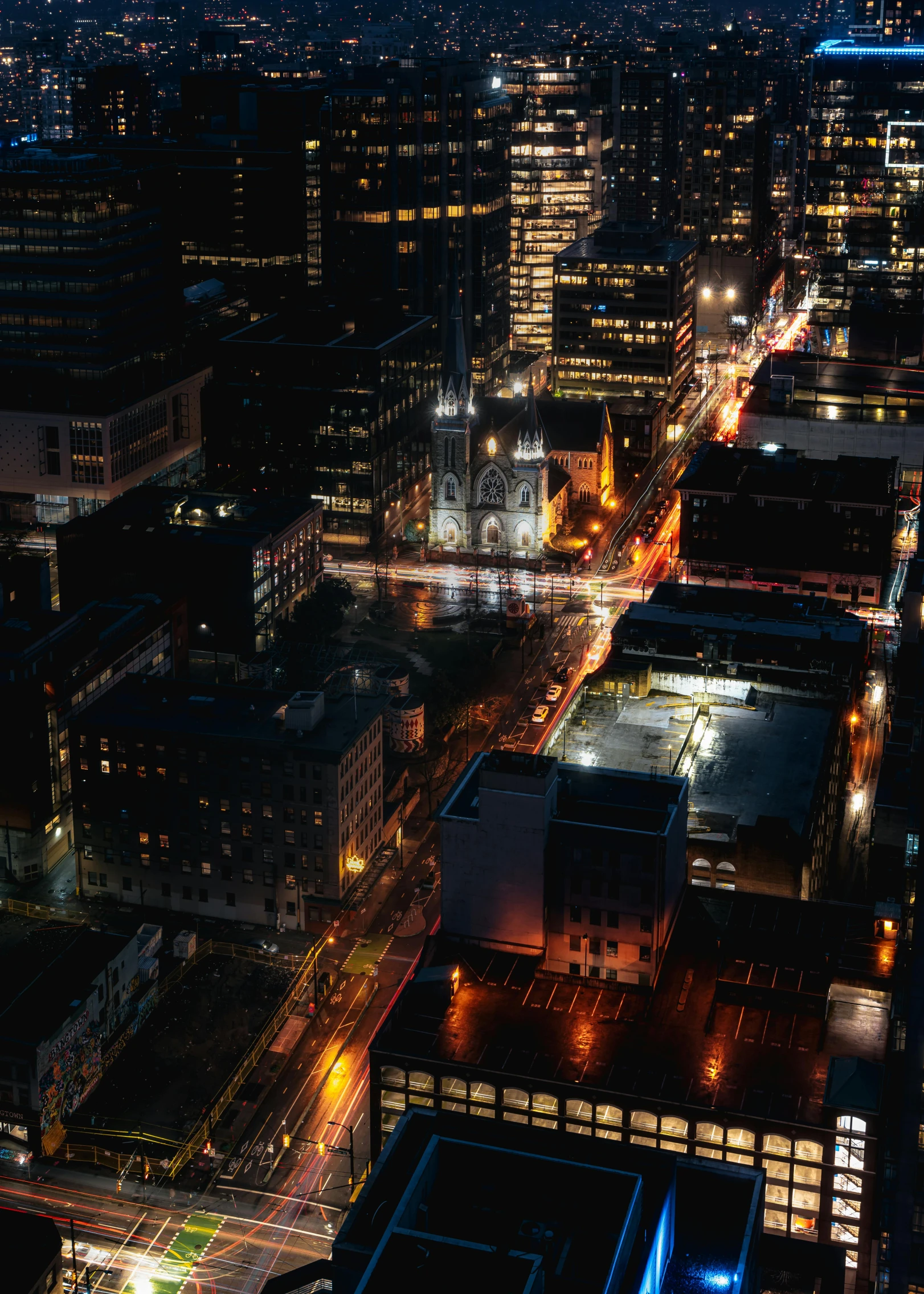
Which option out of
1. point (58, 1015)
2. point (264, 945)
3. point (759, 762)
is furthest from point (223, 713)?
point (759, 762)

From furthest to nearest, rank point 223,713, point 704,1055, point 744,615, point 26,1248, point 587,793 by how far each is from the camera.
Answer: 1. point 744,615
2. point 223,713
3. point 587,793
4. point 704,1055
5. point 26,1248

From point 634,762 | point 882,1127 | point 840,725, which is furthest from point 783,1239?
point 840,725

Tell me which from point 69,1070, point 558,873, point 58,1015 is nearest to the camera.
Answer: point 58,1015

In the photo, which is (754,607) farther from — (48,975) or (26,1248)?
(26,1248)

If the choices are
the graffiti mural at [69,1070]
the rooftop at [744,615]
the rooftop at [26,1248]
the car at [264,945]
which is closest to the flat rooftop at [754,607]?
the rooftop at [744,615]

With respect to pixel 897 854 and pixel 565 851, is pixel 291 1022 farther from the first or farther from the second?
pixel 897 854

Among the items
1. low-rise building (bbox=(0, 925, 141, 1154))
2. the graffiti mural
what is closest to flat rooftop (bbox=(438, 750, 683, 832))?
low-rise building (bbox=(0, 925, 141, 1154))
